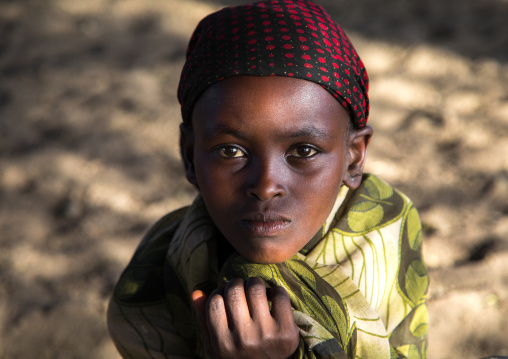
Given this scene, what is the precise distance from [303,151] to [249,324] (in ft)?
1.14

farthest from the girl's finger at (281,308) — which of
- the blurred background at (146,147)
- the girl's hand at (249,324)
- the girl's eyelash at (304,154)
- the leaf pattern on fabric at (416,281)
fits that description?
the blurred background at (146,147)

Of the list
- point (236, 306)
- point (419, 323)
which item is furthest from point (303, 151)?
point (419, 323)

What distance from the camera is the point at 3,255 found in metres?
2.51

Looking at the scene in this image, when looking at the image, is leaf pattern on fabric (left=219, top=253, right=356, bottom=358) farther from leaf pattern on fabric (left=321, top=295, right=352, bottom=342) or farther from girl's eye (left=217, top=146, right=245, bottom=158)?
girl's eye (left=217, top=146, right=245, bottom=158)

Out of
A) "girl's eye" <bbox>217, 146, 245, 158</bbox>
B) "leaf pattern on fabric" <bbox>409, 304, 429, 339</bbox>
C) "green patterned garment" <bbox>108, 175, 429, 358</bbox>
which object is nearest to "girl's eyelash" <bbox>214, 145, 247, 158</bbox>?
"girl's eye" <bbox>217, 146, 245, 158</bbox>

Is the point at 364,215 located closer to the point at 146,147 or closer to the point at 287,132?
the point at 287,132

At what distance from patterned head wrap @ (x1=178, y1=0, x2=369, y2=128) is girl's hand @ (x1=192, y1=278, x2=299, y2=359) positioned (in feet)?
1.35

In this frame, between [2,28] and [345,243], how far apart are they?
3.45m

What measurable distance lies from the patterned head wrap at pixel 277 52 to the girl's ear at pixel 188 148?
35 millimetres

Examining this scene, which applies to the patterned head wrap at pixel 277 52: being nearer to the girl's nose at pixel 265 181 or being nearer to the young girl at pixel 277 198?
the young girl at pixel 277 198

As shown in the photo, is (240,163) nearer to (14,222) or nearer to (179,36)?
(14,222)

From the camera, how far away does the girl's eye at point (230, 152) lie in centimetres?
112

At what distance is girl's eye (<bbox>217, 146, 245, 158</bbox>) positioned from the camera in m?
1.12

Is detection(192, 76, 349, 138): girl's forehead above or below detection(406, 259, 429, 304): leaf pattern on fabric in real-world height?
above
